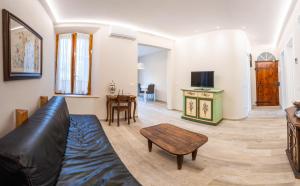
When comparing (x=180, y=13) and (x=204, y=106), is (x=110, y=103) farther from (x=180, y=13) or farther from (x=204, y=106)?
(x=180, y=13)

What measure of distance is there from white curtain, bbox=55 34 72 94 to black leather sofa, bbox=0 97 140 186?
303 centimetres

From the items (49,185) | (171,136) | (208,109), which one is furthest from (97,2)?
(208,109)

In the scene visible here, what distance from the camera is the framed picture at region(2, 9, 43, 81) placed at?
1.58 m

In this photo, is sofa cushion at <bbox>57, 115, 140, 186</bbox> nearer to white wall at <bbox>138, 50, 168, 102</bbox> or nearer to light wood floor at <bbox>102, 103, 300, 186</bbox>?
light wood floor at <bbox>102, 103, 300, 186</bbox>

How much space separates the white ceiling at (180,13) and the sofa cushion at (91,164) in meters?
2.61

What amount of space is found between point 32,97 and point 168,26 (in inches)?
142

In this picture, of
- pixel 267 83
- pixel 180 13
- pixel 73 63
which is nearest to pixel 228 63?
pixel 180 13

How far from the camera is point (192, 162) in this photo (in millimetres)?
2209

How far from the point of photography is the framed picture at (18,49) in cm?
158

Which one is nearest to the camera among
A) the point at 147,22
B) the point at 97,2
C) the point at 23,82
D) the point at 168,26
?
the point at 23,82

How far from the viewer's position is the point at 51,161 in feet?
3.48

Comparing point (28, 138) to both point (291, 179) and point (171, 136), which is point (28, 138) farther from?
point (291, 179)

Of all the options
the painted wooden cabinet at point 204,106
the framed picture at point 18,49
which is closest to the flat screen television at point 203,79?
the painted wooden cabinet at point 204,106

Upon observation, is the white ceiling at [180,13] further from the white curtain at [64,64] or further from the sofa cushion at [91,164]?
the sofa cushion at [91,164]
